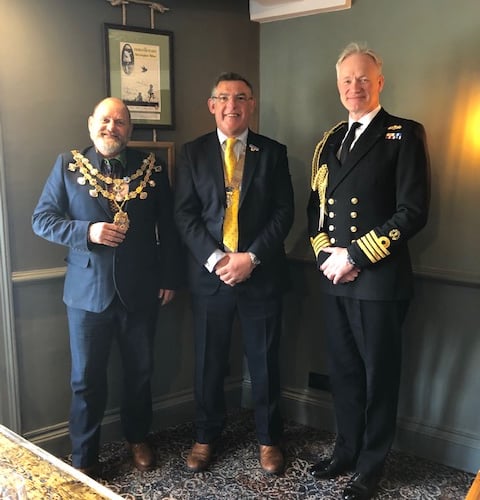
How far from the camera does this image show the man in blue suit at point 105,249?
2.24m

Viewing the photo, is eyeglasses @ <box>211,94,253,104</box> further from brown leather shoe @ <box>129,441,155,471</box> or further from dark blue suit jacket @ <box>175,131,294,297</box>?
brown leather shoe @ <box>129,441,155,471</box>

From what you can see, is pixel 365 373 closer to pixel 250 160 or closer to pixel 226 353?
pixel 226 353

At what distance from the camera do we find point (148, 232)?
2.37 m

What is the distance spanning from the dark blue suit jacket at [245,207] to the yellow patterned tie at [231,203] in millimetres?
21

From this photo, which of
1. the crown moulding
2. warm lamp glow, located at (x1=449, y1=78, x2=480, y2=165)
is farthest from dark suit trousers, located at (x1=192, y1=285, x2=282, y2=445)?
the crown moulding

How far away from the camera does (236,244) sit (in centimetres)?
236

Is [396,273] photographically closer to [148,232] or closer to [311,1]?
[148,232]

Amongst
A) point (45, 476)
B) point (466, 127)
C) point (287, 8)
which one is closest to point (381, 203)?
point (466, 127)

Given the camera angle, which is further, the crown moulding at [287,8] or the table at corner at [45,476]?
the crown moulding at [287,8]

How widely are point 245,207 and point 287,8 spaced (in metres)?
1.02

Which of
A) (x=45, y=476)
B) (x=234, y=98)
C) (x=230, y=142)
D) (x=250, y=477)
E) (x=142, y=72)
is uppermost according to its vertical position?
(x=142, y=72)

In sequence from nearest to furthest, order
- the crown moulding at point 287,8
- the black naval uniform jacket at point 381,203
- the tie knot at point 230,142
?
the black naval uniform jacket at point 381,203 < the tie knot at point 230,142 < the crown moulding at point 287,8

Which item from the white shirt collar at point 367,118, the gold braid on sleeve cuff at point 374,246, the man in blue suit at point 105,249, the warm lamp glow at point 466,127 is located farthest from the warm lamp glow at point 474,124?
the man in blue suit at point 105,249

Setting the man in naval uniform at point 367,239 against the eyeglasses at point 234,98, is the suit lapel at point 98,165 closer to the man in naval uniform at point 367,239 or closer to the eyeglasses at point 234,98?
the eyeglasses at point 234,98
